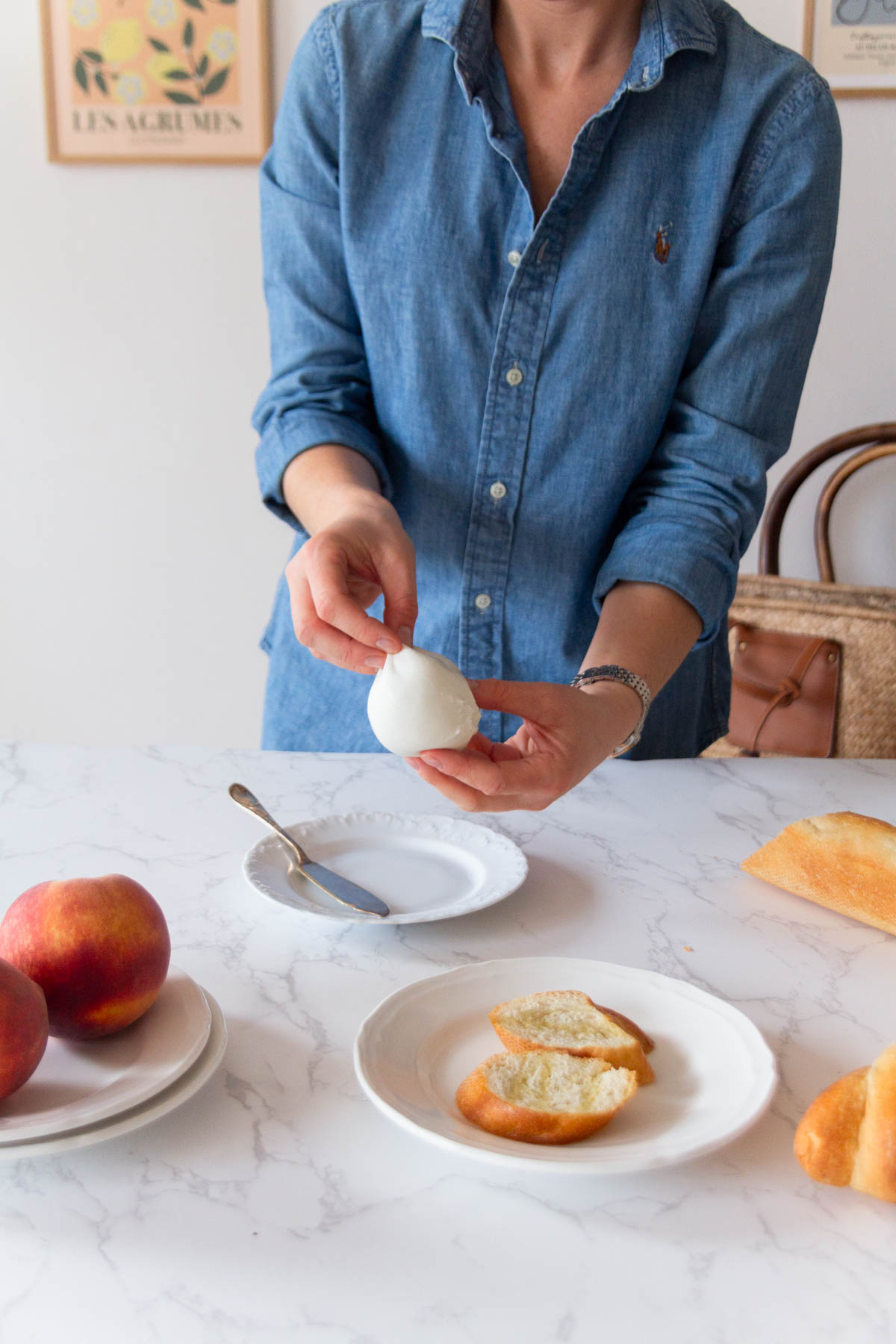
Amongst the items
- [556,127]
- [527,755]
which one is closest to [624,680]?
[527,755]

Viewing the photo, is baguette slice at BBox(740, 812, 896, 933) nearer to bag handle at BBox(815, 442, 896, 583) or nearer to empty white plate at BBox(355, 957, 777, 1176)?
empty white plate at BBox(355, 957, 777, 1176)

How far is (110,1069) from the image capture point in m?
0.62

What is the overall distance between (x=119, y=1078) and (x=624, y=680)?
0.59 m

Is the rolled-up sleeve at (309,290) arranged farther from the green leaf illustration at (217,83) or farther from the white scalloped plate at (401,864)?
the green leaf illustration at (217,83)

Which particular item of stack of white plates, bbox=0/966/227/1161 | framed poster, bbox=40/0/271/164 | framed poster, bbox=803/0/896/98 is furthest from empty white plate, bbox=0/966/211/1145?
framed poster, bbox=803/0/896/98

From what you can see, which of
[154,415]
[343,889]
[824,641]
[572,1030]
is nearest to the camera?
[572,1030]

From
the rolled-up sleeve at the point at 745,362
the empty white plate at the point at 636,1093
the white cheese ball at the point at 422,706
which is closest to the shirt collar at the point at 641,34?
the rolled-up sleeve at the point at 745,362

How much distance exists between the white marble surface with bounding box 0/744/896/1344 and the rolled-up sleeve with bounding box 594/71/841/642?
1.23ft

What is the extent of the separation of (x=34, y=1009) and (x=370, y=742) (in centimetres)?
79

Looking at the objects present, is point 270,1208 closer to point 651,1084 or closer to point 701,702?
point 651,1084

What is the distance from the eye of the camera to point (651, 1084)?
643mm

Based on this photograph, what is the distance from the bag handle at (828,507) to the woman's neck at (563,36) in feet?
3.77

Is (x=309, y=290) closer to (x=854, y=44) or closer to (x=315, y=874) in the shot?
(x=315, y=874)

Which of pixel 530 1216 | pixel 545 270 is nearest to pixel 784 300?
pixel 545 270
